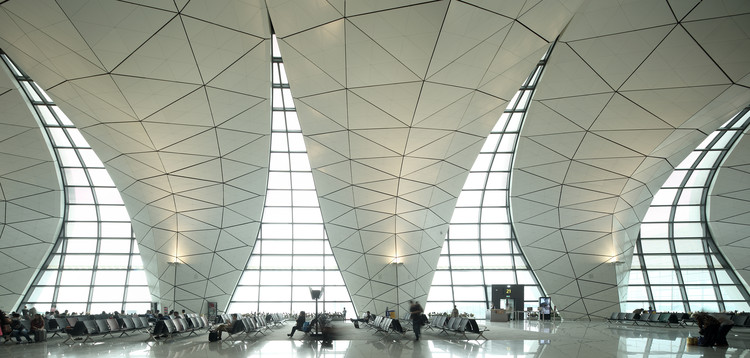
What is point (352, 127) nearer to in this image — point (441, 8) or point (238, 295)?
point (441, 8)

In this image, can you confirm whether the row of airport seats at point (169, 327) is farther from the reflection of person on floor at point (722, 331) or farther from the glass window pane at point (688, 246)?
the glass window pane at point (688, 246)

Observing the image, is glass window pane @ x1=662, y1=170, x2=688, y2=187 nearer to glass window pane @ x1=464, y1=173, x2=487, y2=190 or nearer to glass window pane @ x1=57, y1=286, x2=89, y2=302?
glass window pane @ x1=464, y1=173, x2=487, y2=190

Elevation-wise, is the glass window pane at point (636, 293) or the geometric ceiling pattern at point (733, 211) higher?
the geometric ceiling pattern at point (733, 211)

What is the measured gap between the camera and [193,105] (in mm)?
22562

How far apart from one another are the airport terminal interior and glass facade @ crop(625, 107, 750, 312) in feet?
0.58

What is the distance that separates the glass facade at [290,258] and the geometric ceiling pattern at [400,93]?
5.79 m

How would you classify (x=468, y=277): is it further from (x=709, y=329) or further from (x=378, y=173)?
(x=709, y=329)

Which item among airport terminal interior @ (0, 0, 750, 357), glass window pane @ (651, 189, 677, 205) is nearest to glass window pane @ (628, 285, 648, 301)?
airport terminal interior @ (0, 0, 750, 357)

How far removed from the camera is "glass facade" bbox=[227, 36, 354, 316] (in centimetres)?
3856

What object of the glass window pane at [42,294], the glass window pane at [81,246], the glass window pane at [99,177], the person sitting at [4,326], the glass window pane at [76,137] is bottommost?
the glass window pane at [42,294]

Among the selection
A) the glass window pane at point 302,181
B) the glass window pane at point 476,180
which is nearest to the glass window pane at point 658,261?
the glass window pane at point 476,180

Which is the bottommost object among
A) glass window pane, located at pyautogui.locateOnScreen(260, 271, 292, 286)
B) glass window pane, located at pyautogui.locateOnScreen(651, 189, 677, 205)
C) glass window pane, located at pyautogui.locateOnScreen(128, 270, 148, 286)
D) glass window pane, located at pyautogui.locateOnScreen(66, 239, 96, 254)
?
glass window pane, located at pyautogui.locateOnScreen(128, 270, 148, 286)

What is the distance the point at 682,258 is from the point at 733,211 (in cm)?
533

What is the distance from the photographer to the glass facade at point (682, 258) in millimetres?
38219
